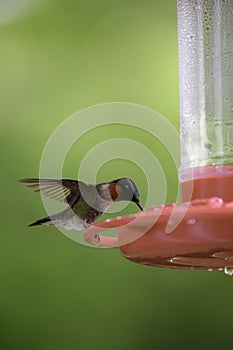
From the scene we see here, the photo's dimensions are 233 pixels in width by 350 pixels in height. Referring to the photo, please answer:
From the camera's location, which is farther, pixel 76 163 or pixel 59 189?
pixel 76 163

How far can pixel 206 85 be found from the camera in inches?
98.3

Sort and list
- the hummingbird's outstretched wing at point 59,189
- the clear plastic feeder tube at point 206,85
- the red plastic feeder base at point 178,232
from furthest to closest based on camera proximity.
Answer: the hummingbird's outstretched wing at point 59,189 < the clear plastic feeder tube at point 206,85 < the red plastic feeder base at point 178,232

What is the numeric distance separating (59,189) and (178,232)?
2.42 feet

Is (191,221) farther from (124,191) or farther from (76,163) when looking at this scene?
(76,163)

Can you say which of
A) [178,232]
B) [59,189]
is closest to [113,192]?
[59,189]

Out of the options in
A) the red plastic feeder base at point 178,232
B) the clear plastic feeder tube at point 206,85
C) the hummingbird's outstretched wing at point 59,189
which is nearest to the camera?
the red plastic feeder base at point 178,232

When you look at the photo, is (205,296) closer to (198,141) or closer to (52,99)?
(52,99)

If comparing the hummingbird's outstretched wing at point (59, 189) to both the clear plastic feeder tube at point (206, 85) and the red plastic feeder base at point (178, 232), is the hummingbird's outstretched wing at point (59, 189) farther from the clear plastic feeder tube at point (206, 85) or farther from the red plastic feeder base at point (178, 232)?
the red plastic feeder base at point (178, 232)

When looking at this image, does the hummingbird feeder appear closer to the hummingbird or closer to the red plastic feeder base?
the red plastic feeder base

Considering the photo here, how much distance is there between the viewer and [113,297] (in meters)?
4.79

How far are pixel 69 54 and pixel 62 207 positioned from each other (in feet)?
6.84

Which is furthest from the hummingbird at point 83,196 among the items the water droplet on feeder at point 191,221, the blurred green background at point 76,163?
the blurred green background at point 76,163

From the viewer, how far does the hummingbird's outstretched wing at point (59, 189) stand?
253cm

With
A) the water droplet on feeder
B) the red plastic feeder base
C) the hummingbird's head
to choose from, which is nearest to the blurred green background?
the hummingbird's head
